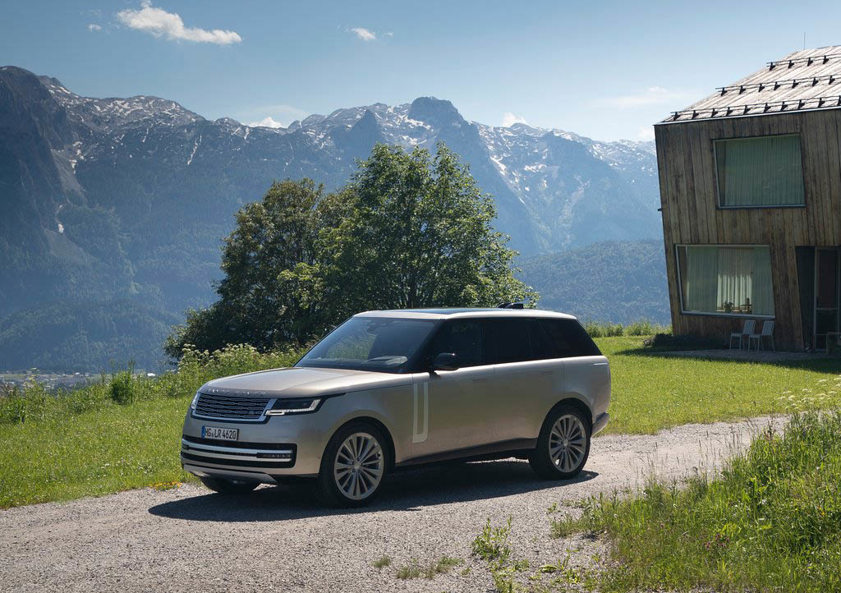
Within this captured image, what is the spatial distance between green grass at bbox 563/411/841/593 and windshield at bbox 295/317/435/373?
2.44 metres

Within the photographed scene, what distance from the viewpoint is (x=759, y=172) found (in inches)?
1224

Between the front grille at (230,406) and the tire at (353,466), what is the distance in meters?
0.73

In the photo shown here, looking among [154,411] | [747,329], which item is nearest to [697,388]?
[154,411]

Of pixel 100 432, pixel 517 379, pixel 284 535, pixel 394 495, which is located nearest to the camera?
pixel 284 535

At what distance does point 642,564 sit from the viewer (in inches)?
275

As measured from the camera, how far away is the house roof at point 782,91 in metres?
30.0

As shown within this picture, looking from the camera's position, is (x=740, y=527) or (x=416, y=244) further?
(x=416, y=244)

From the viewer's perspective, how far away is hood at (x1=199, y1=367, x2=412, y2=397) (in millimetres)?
9141

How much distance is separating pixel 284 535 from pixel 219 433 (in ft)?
5.55

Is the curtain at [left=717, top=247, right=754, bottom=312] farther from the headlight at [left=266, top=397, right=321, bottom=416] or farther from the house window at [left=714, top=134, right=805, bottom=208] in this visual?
the headlight at [left=266, top=397, right=321, bottom=416]

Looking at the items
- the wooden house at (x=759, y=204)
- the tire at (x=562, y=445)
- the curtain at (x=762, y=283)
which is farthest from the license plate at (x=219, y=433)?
the curtain at (x=762, y=283)

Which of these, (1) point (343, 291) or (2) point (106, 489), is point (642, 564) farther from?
(1) point (343, 291)

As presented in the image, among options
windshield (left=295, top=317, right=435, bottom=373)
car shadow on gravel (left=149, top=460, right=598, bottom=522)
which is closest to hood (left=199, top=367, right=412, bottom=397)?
windshield (left=295, top=317, right=435, bottom=373)

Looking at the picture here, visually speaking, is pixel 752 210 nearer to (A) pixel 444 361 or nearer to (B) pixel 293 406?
(A) pixel 444 361
